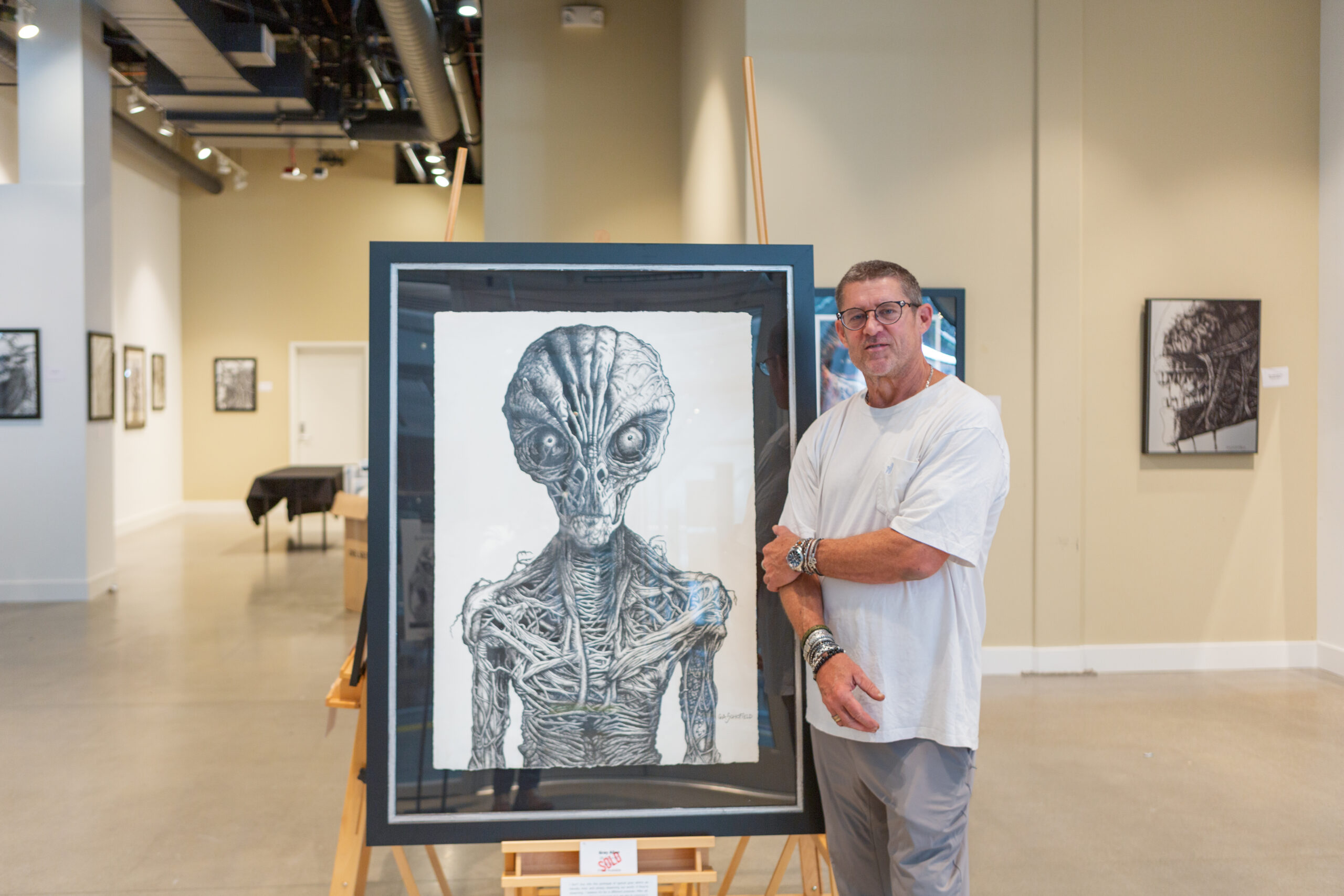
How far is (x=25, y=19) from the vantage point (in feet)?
17.8

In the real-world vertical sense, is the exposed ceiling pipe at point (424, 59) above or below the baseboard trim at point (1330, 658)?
above

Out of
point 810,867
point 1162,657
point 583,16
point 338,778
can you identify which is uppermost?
point 583,16

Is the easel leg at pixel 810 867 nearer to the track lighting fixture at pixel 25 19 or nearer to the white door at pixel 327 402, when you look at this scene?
the track lighting fixture at pixel 25 19

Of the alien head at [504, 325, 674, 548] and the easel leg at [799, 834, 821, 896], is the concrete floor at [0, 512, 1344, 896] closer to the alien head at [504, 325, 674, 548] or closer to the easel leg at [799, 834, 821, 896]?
the easel leg at [799, 834, 821, 896]

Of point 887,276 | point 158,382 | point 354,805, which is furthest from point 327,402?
point 887,276

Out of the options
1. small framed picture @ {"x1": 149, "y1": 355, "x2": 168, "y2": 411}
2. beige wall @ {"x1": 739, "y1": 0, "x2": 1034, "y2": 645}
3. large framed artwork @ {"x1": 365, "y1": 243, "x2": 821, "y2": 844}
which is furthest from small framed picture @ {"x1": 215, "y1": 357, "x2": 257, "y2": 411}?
large framed artwork @ {"x1": 365, "y1": 243, "x2": 821, "y2": 844}

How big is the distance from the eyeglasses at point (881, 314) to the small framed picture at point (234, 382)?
10955 mm

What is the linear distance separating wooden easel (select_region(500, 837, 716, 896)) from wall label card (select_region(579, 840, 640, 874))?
2 centimetres

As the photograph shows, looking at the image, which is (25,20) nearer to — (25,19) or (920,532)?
(25,19)

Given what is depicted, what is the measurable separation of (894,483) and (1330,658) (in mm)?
4193

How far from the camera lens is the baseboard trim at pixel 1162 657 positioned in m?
4.41

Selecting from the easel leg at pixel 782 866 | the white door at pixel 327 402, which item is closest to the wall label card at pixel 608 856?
the easel leg at pixel 782 866

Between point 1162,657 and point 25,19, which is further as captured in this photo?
point 25,19

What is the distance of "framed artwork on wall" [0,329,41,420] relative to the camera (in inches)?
235
